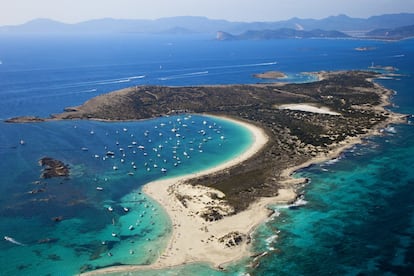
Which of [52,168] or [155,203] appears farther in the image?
[52,168]

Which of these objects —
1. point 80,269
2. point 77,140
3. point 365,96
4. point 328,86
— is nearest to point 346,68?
point 328,86

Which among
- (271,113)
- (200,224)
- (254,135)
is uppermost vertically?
(271,113)

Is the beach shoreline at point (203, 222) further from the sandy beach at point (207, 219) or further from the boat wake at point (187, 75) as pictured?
the boat wake at point (187, 75)

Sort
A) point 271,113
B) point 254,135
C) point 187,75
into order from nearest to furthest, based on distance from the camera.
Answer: point 254,135 < point 271,113 < point 187,75

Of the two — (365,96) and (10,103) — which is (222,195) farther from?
(10,103)

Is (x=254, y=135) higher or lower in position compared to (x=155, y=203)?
higher

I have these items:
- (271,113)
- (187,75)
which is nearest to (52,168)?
(271,113)

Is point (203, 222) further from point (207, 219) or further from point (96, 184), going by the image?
point (96, 184)

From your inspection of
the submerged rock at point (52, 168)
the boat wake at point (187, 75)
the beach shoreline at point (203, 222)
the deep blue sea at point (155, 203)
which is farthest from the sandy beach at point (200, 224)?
the boat wake at point (187, 75)
